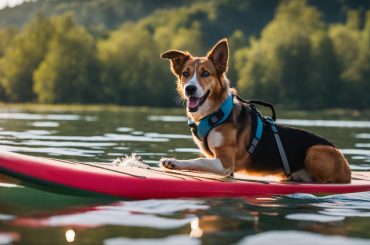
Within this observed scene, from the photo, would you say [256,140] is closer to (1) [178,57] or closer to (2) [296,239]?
(1) [178,57]

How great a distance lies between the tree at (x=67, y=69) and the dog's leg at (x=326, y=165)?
2412 inches

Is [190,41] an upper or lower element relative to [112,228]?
upper

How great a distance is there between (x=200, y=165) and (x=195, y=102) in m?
0.85

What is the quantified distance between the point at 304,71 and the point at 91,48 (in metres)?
24.2

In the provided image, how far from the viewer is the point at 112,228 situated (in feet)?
19.9

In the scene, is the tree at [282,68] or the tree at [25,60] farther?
the tree at [282,68]

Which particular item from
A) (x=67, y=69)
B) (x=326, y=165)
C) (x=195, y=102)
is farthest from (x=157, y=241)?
(x=67, y=69)

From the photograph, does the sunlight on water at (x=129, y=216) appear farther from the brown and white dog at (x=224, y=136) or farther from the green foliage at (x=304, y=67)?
the green foliage at (x=304, y=67)

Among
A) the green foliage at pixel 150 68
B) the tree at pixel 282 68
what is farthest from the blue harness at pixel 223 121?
the tree at pixel 282 68

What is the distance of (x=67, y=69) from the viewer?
71.0 m

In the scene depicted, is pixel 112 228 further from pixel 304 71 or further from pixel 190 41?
pixel 190 41

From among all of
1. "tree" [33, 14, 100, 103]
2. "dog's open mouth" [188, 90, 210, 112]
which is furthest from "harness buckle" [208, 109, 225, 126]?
"tree" [33, 14, 100, 103]

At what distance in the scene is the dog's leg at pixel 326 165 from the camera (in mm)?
8859

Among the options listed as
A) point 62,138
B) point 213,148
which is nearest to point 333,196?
point 213,148
